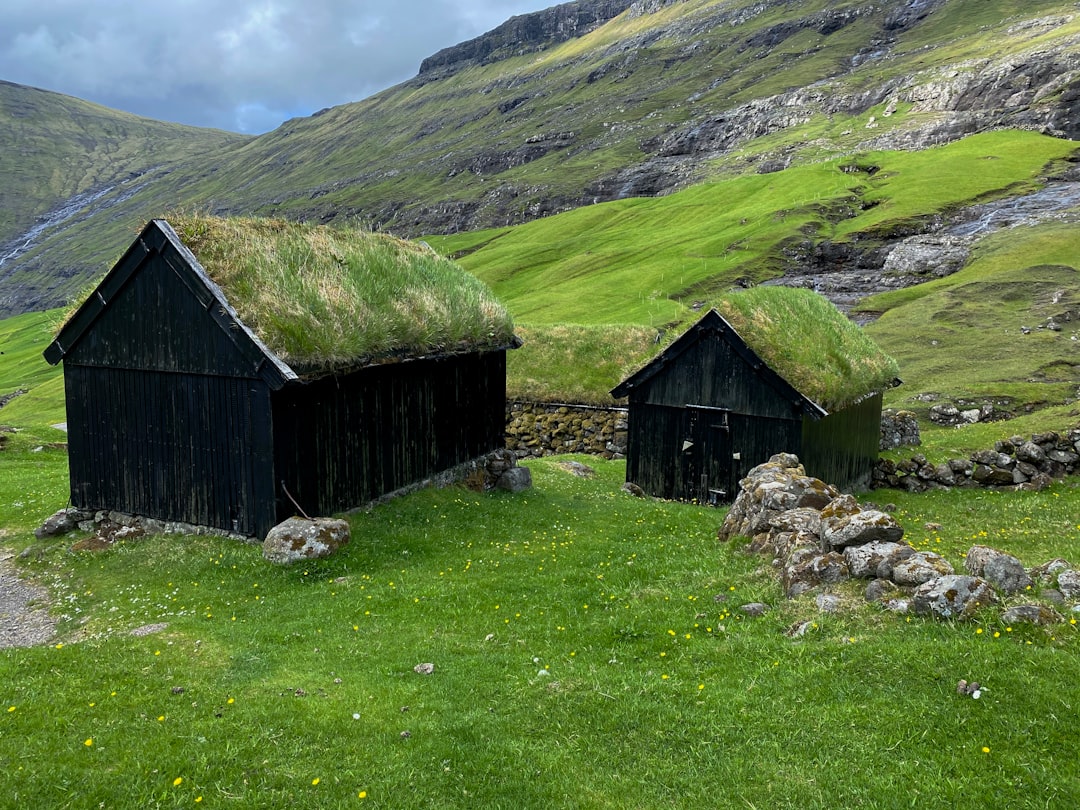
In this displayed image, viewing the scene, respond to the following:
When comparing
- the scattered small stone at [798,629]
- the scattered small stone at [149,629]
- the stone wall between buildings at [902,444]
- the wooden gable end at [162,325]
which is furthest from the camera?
the stone wall between buildings at [902,444]

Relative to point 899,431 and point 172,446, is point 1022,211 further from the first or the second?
point 172,446

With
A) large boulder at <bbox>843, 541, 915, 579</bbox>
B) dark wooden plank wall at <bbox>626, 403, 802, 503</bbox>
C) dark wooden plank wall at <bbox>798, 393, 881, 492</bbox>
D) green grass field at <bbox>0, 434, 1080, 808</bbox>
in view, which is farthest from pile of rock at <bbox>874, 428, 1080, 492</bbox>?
Answer: large boulder at <bbox>843, 541, 915, 579</bbox>

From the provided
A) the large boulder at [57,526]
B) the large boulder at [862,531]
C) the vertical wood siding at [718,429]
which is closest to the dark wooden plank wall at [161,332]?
the large boulder at [57,526]

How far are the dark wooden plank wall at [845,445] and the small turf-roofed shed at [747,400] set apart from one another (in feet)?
0.14

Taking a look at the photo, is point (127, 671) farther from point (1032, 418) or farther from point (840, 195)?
point (840, 195)

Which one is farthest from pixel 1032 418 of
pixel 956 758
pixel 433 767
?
pixel 433 767

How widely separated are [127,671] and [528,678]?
6032mm

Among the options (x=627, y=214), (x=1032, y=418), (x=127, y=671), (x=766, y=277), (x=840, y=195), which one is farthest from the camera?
(x=627, y=214)

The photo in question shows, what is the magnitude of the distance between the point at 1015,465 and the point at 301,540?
79.3 ft

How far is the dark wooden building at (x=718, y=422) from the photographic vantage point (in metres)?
24.7

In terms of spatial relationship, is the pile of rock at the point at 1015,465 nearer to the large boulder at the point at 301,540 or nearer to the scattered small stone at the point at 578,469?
the scattered small stone at the point at 578,469

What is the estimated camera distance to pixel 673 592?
42.4 feet

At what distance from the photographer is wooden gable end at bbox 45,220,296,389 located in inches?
675

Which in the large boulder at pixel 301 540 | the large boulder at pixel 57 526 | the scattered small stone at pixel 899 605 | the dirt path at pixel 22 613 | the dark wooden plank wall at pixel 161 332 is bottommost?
the dirt path at pixel 22 613
